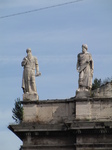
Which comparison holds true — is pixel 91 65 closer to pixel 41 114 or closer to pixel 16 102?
pixel 41 114

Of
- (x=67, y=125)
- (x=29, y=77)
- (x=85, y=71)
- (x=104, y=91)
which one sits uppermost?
(x=85, y=71)

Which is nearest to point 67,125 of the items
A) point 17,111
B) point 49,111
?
point 49,111

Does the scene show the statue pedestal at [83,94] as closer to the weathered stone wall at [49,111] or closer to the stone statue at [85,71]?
the stone statue at [85,71]

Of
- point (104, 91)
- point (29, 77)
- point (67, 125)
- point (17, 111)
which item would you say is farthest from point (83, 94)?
point (17, 111)

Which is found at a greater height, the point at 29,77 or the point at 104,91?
the point at 29,77

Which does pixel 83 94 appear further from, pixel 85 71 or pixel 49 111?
pixel 49 111

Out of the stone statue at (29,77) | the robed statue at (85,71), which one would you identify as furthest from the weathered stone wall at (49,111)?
the robed statue at (85,71)

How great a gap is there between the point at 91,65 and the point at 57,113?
2.81 meters

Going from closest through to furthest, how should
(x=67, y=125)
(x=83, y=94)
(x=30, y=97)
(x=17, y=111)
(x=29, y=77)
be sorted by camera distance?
(x=67, y=125) < (x=83, y=94) < (x=30, y=97) < (x=29, y=77) < (x=17, y=111)

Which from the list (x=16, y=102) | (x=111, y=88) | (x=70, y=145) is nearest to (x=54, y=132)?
(x=70, y=145)

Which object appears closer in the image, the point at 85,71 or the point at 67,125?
the point at 67,125

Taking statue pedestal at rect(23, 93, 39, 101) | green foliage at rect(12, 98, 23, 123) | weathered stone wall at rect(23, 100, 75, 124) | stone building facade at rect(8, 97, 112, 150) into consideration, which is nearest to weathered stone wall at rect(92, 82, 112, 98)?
stone building facade at rect(8, 97, 112, 150)

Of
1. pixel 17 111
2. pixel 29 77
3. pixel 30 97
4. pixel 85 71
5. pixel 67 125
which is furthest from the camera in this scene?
pixel 17 111

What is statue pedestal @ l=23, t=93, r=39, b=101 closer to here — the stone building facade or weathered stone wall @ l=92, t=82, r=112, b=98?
the stone building facade
